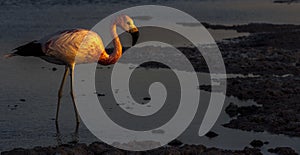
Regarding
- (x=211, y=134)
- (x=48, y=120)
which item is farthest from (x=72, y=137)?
(x=211, y=134)

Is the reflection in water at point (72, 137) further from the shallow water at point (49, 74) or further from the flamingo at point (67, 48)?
the flamingo at point (67, 48)

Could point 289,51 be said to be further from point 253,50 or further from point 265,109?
point 265,109

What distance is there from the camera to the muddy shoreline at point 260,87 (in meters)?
8.73

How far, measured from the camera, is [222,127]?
1017cm

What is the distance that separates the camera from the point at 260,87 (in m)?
12.7

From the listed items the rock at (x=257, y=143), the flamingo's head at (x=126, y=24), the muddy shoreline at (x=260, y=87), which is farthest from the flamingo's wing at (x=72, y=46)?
the rock at (x=257, y=143)

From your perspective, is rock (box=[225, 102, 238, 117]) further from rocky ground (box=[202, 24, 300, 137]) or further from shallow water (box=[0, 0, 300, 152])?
shallow water (box=[0, 0, 300, 152])

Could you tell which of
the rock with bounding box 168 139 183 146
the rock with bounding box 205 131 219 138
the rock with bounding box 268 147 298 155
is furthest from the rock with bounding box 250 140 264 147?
the rock with bounding box 168 139 183 146

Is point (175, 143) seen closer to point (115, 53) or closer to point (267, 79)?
point (115, 53)

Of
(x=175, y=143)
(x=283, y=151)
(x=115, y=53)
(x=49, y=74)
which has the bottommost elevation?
(x=49, y=74)

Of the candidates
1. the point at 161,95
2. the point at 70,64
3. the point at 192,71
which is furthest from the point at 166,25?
the point at 70,64

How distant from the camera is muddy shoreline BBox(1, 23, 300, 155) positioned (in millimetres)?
8727

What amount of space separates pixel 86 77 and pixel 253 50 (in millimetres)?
5419

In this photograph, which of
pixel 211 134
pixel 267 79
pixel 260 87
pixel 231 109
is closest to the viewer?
pixel 211 134
